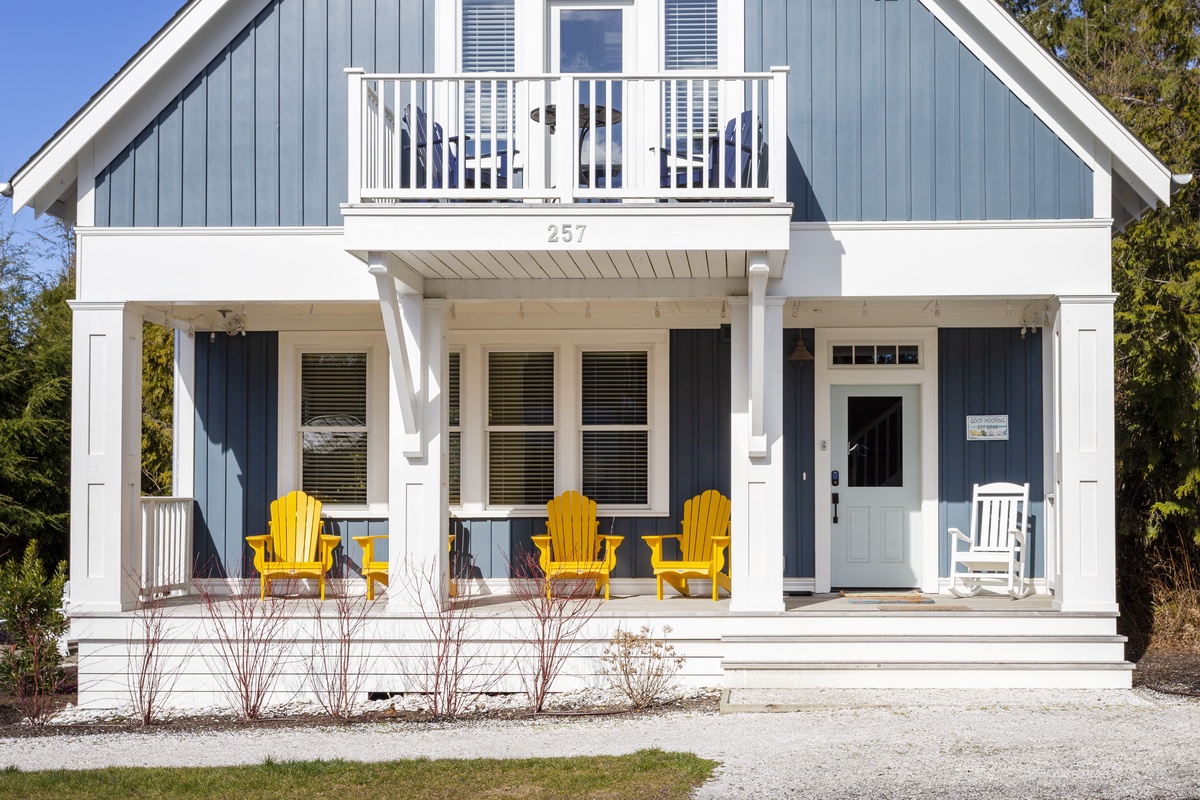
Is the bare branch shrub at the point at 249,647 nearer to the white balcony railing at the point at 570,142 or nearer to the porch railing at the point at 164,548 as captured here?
the porch railing at the point at 164,548

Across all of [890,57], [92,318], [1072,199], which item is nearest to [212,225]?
[92,318]

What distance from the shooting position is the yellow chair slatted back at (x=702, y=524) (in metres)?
10.3

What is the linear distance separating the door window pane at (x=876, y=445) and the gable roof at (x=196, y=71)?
2.78m

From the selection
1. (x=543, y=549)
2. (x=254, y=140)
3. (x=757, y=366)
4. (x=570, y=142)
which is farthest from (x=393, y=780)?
(x=254, y=140)

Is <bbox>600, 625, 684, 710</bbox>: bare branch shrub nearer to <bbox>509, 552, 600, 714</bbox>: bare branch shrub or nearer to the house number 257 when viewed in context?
<bbox>509, 552, 600, 714</bbox>: bare branch shrub

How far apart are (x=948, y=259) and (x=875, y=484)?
2.63m

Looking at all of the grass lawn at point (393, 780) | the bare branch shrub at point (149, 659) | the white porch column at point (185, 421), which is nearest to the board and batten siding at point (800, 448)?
the grass lawn at point (393, 780)

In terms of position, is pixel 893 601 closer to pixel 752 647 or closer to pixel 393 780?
pixel 752 647

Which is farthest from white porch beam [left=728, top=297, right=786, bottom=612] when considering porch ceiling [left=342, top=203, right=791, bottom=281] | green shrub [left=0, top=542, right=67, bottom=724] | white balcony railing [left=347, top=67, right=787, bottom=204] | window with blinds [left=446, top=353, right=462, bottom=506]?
green shrub [left=0, top=542, right=67, bottom=724]

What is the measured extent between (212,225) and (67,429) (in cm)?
591

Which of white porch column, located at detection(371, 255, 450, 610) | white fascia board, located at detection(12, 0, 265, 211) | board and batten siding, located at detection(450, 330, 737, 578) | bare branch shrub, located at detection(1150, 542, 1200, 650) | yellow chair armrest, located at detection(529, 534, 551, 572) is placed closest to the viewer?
white fascia board, located at detection(12, 0, 265, 211)

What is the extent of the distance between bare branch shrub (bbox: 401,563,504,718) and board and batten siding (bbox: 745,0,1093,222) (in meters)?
4.00

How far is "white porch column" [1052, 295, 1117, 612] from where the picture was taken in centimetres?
856

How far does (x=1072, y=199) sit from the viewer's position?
8758 millimetres
